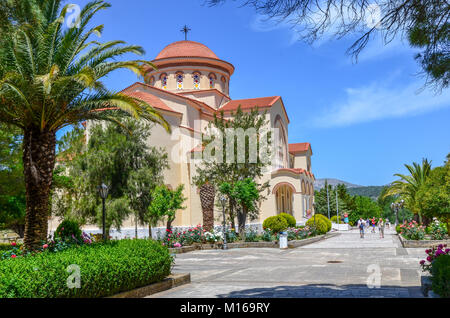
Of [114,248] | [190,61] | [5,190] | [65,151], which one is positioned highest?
[190,61]

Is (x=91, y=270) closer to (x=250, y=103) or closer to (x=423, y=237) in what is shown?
(x=423, y=237)

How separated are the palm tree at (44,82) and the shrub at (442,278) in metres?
7.11

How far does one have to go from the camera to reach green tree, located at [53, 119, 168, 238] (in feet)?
68.7

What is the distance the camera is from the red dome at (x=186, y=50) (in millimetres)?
35706

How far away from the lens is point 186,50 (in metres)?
36.3

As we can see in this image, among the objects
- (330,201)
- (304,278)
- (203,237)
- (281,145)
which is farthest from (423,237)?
(330,201)

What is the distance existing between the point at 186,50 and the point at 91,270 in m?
31.6

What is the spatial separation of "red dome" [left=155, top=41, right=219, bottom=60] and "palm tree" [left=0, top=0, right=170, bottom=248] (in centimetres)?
2479

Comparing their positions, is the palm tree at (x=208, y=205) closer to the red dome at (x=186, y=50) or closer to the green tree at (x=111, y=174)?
the green tree at (x=111, y=174)

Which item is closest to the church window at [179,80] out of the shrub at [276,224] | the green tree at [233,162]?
the green tree at [233,162]

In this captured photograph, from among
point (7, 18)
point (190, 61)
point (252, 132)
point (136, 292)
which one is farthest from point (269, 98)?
point (136, 292)

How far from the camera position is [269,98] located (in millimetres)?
36062
